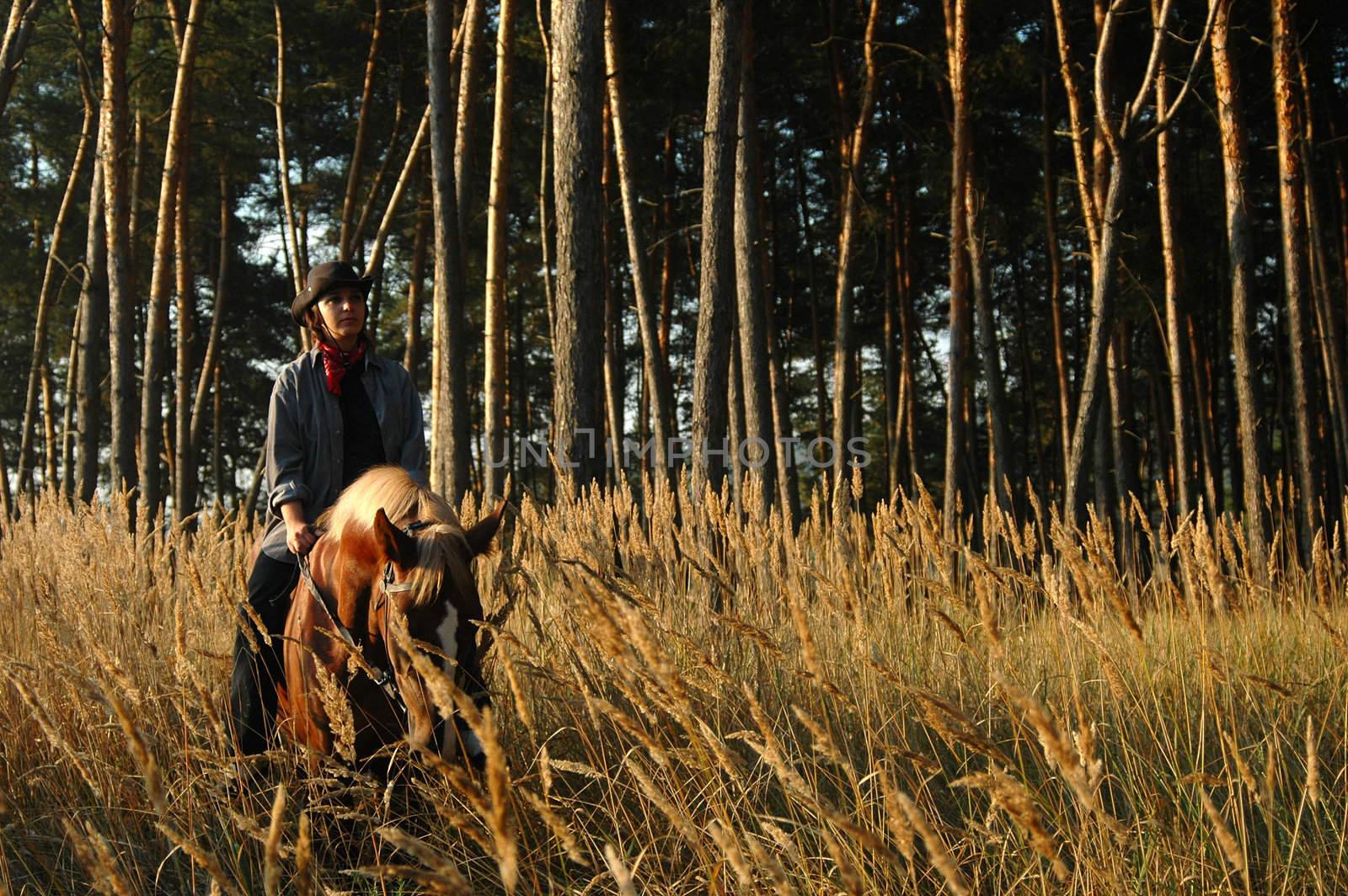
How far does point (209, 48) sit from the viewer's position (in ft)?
40.8

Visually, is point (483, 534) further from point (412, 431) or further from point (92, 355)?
point (92, 355)

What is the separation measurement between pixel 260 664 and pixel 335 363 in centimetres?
104

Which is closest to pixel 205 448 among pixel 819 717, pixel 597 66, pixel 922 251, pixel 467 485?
pixel 922 251

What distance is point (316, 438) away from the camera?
3.61m

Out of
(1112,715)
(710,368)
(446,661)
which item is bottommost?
(1112,715)

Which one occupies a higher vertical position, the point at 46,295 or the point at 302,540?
the point at 46,295

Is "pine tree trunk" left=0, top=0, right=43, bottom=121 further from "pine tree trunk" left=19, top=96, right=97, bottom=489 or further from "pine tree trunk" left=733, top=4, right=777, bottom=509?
"pine tree trunk" left=19, top=96, right=97, bottom=489

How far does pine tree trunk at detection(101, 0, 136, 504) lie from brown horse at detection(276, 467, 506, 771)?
24.2 feet

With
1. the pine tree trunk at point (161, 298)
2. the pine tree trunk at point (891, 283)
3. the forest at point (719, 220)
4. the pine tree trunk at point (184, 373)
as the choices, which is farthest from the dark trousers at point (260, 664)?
the pine tree trunk at point (891, 283)

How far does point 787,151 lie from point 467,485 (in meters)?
12.2

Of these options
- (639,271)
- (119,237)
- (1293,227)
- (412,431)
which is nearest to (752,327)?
(639,271)

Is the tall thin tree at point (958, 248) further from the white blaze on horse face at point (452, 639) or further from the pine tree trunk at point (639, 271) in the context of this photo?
the white blaze on horse face at point (452, 639)

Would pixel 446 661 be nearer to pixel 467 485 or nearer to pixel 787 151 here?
pixel 467 485

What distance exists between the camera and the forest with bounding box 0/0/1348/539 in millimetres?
8422
